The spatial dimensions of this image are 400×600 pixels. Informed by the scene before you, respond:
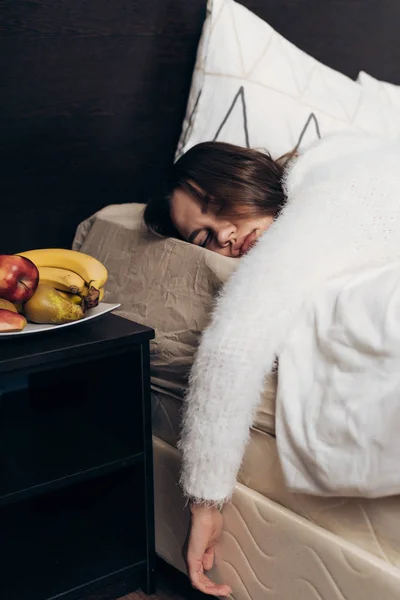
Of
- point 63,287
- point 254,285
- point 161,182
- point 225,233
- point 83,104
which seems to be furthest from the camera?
point 83,104

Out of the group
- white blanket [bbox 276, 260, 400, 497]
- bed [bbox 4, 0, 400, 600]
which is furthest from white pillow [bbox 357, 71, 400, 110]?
white blanket [bbox 276, 260, 400, 497]

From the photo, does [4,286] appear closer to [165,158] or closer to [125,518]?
[125,518]

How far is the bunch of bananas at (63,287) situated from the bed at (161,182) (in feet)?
0.44

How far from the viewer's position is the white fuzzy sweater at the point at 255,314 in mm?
991

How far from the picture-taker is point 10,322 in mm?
1004

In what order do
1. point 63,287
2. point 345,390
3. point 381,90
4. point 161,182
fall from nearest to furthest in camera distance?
point 345,390 < point 63,287 < point 161,182 < point 381,90

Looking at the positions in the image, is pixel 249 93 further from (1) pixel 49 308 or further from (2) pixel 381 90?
(1) pixel 49 308

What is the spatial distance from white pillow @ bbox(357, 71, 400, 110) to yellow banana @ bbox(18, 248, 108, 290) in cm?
98

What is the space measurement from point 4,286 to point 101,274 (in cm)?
17

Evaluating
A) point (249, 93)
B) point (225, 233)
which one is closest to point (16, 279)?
point (225, 233)

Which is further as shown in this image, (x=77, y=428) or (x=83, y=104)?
(x=83, y=104)

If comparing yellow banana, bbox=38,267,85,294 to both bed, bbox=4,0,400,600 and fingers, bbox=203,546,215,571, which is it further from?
fingers, bbox=203,546,215,571

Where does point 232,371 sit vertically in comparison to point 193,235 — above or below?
below

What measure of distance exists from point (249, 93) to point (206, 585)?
100 cm
